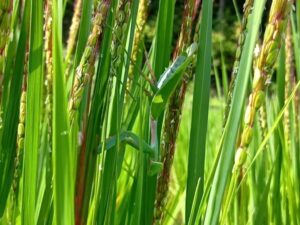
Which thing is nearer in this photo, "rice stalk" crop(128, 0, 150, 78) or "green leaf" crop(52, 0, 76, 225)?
Answer: "green leaf" crop(52, 0, 76, 225)

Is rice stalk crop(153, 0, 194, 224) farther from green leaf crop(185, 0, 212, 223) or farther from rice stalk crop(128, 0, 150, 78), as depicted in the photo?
rice stalk crop(128, 0, 150, 78)

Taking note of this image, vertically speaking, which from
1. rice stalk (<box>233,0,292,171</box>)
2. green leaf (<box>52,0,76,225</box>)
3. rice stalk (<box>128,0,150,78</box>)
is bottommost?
green leaf (<box>52,0,76,225</box>)

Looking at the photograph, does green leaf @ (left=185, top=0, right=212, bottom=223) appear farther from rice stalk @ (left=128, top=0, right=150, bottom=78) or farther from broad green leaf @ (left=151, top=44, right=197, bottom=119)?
rice stalk @ (left=128, top=0, right=150, bottom=78)

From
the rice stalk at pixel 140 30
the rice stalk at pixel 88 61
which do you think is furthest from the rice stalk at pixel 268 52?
the rice stalk at pixel 140 30

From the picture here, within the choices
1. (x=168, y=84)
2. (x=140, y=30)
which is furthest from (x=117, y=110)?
(x=140, y=30)

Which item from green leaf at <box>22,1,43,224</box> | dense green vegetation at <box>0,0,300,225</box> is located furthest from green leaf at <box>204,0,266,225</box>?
green leaf at <box>22,1,43,224</box>

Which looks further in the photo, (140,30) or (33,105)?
(140,30)

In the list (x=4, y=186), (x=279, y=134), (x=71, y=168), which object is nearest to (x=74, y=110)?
(x=71, y=168)

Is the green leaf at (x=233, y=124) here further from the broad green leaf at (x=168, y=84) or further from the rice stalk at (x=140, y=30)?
the rice stalk at (x=140, y=30)

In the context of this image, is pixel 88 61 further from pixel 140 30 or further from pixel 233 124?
pixel 140 30

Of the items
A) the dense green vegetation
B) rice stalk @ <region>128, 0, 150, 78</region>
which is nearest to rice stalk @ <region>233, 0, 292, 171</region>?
the dense green vegetation

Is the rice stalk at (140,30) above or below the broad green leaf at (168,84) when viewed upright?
above

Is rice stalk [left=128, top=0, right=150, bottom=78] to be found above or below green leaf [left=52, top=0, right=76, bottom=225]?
above
